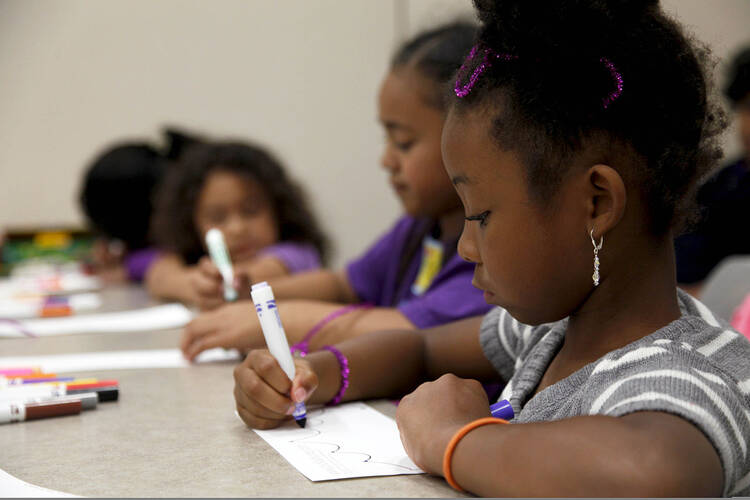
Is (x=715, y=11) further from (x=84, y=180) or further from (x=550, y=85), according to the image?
(x=550, y=85)

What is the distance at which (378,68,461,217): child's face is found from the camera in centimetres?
117

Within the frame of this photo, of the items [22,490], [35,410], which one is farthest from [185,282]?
[22,490]

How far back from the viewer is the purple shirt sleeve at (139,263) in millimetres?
2146

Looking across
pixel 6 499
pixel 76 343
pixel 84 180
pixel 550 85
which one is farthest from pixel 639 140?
pixel 84 180

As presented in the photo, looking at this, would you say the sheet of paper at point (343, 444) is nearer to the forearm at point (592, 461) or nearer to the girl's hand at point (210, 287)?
the forearm at point (592, 461)

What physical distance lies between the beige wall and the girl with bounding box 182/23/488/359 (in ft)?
4.57

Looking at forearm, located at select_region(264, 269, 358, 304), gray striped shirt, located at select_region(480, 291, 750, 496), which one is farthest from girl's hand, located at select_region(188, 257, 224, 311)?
gray striped shirt, located at select_region(480, 291, 750, 496)

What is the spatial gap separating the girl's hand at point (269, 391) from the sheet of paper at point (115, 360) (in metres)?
0.32

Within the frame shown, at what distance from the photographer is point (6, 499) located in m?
0.51

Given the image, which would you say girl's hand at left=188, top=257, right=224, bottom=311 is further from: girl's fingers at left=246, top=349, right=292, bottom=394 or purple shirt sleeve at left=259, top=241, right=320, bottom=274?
girl's fingers at left=246, top=349, right=292, bottom=394

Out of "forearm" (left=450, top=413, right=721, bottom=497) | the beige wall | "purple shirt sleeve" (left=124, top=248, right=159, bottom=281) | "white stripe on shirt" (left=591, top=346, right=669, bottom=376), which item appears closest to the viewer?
"forearm" (left=450, top=413, right=721, bottom=497)

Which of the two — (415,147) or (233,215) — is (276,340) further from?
(233,215)

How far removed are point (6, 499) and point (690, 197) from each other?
531 mm

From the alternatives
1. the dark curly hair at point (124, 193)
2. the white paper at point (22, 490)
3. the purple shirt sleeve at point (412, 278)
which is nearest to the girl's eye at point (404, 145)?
the purple shirt sleeve at point (412, 278)
